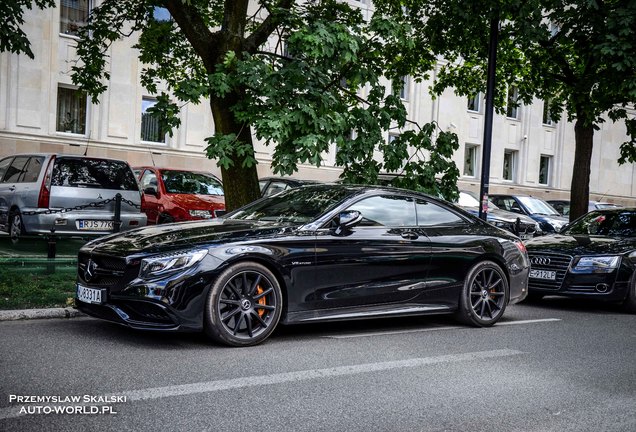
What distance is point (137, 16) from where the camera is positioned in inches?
580

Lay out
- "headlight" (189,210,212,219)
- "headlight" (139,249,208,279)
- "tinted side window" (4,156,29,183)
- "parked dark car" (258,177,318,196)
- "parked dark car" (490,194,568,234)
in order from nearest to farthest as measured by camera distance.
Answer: "headlight" (139,249,208,279) < "tinted side window" (4,156,29,183) < "headlight" (189,210,212,219) < "parked dark car" (258,177,318,196) < "parked dark car" (490,194,568,234)

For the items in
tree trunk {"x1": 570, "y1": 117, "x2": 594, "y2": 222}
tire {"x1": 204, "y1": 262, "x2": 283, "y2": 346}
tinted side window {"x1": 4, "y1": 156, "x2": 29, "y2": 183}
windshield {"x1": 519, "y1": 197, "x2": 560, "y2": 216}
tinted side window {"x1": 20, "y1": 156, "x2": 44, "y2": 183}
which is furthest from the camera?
windshield {"x1": 519, "y1": 197, "x2": 560, "y2": 216}

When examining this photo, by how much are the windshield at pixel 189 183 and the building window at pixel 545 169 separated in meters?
30.6

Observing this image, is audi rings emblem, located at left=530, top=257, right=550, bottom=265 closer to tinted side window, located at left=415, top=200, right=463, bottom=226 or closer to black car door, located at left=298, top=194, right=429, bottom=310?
tinted side window, located at left=415, top=200, right=463, bottom=226

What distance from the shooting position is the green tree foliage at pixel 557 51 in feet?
41.4

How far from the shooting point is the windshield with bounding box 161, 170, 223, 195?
16.0 meters

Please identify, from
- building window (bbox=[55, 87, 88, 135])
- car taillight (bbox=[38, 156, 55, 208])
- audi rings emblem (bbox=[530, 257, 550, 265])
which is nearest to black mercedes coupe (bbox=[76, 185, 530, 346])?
audi rings emblem (bbox=[530, 257, 550, 265])

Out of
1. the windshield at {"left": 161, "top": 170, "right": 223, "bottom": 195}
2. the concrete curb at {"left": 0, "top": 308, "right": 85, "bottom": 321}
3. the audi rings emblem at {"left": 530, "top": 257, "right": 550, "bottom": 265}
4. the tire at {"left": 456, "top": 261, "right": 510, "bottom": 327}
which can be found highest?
the windshield at {"left": 161, "top": 170, "right": 223, "bottom": 195}

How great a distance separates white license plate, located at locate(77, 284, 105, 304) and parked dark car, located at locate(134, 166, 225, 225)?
8301mm

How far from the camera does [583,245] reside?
35.3 feet

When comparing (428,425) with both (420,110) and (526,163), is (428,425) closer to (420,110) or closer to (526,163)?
(420,110)

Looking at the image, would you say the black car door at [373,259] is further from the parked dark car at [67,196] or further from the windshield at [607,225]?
the parked dark car at [67,196]

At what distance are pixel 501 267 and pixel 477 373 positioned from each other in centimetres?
281

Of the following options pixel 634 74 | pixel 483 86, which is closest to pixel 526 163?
pixel 483 86
